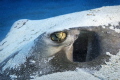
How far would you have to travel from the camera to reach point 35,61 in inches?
91.8

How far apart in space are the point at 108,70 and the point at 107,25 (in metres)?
1.05

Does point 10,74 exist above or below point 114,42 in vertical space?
below

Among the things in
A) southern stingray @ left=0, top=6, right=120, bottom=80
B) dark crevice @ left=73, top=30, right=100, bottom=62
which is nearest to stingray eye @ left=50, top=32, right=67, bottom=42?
southern stingray @ left=0, top=6, right=120, bottom=80

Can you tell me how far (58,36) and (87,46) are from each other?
2.26ft

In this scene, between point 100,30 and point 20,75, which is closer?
point 20,75

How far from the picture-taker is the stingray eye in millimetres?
2406

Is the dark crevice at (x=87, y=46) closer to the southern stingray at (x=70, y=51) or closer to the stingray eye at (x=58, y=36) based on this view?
the southern stingray at (x=70, y=51)

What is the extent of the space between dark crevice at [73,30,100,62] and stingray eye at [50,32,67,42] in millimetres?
369

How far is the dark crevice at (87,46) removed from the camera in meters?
2.42

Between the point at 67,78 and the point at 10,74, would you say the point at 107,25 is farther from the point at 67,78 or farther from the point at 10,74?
the point at 10,74

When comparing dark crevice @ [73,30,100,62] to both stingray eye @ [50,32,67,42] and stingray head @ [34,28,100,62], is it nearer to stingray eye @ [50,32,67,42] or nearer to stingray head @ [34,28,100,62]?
stingray head @ [34,28,100,62]

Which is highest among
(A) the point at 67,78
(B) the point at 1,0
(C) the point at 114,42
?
(B) the point at 1,0

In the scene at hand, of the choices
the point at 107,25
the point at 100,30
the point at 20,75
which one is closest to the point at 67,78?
the point at 20,75

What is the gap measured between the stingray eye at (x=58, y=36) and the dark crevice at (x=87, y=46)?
1.21 ft
